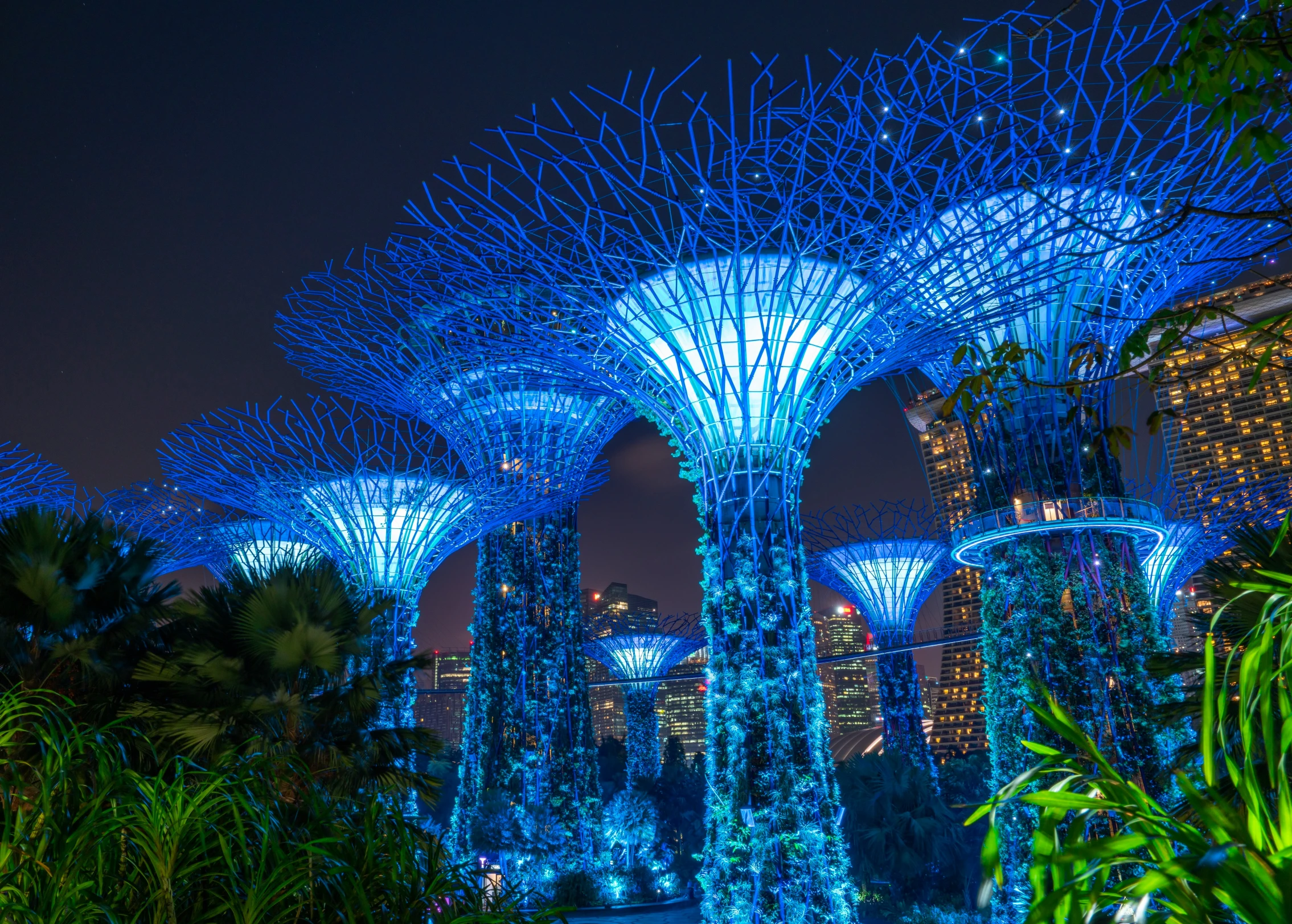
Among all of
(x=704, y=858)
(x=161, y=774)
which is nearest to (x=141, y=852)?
(x=161, y=774)

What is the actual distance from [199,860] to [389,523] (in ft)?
56.4

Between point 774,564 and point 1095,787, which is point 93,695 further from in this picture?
point 1095,787

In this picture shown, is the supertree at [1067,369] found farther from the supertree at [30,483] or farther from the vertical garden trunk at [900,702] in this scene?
the supertree at [30,483]

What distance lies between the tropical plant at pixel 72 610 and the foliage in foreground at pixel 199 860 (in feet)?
10.5

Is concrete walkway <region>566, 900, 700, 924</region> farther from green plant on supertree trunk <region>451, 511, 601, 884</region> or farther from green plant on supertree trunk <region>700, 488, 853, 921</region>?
green plant on supertree trunk <region>700, 488, 853, 921</region>

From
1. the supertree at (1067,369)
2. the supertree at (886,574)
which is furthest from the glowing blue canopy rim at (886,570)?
the supertree at (1067,369)

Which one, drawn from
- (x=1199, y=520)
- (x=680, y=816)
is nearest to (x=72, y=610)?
(x=1199, y=520)

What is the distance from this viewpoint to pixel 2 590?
9.84 meters

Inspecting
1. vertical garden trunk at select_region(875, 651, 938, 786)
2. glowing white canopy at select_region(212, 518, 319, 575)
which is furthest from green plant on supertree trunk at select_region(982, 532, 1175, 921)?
glowing white canopy at select_region(212, 518, 319, 575)

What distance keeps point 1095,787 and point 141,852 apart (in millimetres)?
5771

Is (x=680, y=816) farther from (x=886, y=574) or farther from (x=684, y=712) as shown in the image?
(x=684, y=712)

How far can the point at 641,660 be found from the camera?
132 feet

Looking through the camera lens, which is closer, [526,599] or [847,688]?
[526,599]

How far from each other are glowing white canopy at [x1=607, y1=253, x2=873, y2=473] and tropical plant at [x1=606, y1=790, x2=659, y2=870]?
57.0 feet
